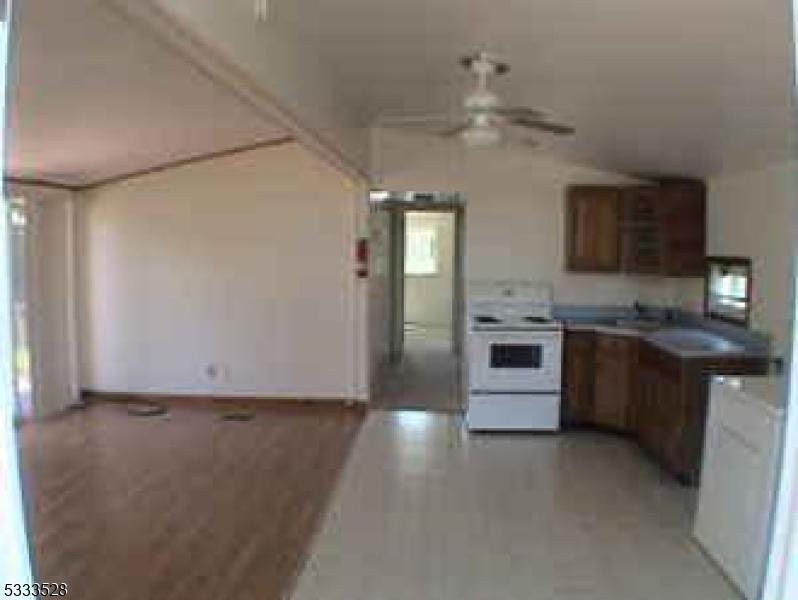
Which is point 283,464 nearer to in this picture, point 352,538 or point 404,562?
point 352,538

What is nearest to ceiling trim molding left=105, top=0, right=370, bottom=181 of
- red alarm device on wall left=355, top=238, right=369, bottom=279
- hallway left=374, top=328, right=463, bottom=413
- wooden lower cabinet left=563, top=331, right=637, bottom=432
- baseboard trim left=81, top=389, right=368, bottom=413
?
red alarm device on wall left=355, top=238, right=369, bottom=279

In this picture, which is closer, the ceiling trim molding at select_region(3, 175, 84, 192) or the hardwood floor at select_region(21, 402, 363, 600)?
the hardwood floor at select_region(21, 402, 363, 600)

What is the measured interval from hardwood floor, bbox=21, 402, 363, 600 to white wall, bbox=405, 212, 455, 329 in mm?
4981

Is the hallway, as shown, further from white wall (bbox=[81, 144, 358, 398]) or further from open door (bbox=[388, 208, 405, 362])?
white wall (bbox=[81, 144, 358, 398])

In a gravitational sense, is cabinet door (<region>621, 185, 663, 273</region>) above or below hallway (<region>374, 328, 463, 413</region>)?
above

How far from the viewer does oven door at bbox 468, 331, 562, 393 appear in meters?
6.42

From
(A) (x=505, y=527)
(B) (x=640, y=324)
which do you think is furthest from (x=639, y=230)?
(A) (x=505, y=527)

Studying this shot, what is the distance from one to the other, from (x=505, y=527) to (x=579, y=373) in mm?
2439

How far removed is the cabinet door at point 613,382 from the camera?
6277 millimetres

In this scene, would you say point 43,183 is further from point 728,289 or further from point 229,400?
point 728,289

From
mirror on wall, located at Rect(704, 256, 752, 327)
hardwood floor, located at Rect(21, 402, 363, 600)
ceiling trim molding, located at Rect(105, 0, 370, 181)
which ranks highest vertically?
ceiling trim molding, located at Rect(105, 0, 370, 181)

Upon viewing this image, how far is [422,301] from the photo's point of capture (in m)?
12.2

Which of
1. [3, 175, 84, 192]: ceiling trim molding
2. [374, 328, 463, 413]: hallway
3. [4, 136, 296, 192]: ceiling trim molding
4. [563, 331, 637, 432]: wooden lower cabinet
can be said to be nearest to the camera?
[3, 175, 84, 192]: ceiling trim molding

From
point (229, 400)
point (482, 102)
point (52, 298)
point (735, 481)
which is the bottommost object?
point (229, 400)
